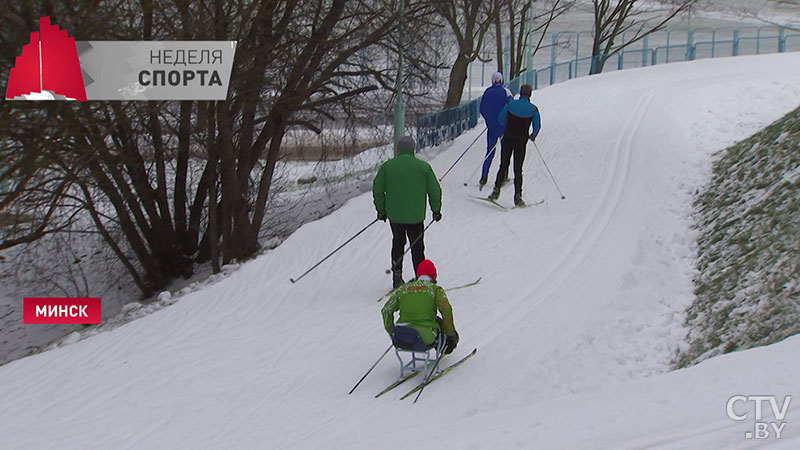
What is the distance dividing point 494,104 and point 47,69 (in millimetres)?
7004

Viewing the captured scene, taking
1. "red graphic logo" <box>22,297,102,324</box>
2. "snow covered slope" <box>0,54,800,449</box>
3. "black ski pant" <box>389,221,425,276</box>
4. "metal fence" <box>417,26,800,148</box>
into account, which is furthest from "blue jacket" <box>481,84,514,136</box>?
"red graphic logo" <box>22,297,102,324</box>

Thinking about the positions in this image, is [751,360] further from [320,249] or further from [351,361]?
[320,249]

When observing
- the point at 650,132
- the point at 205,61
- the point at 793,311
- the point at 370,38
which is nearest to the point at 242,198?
the point at 205,61

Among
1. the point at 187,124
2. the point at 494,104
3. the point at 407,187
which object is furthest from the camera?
the point at 187,124

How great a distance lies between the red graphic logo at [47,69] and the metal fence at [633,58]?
8683 mm

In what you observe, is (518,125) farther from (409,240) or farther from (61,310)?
(61,310)

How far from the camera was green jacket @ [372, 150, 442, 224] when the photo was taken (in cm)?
973

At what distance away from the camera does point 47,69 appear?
12672 mm

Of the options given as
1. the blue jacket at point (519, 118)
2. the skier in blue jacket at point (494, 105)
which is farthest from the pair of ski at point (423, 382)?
the skier in blue jacket at point (494, 105)

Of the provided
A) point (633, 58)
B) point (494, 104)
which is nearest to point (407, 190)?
point (494, 104)

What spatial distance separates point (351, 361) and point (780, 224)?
5.05 meters

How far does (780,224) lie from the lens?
9398mm

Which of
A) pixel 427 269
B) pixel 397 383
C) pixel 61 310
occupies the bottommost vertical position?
pixel 61 310

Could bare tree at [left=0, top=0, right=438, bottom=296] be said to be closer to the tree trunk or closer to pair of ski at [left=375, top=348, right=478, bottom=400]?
the tree trunk
